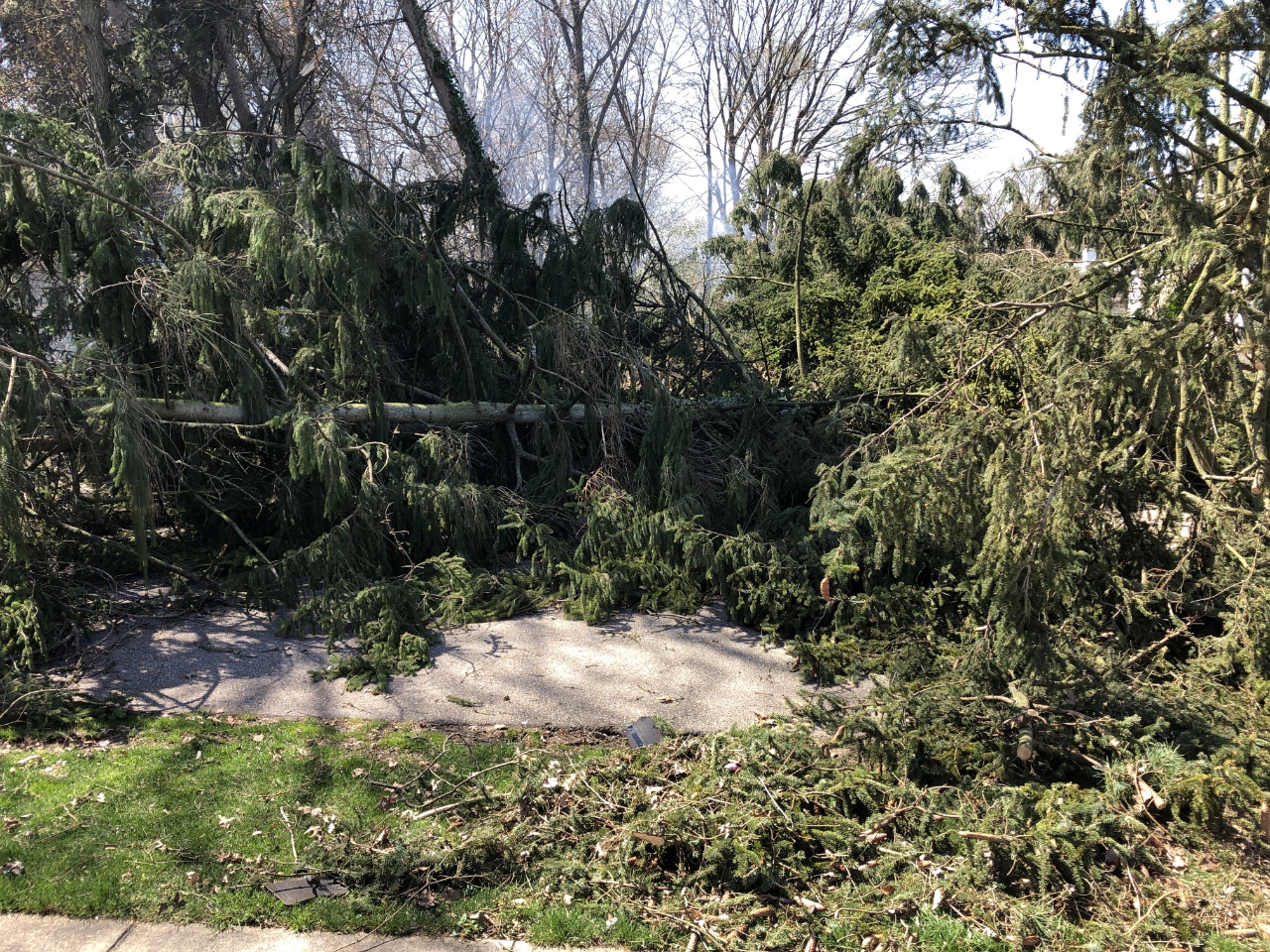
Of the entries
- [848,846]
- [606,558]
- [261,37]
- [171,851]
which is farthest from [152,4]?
[848,846]

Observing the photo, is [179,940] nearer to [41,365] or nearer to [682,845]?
[682,845]

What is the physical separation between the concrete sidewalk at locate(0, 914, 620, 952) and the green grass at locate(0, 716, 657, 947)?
0.05m

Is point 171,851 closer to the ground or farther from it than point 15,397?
closer to the ground

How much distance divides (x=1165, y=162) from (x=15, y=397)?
20.6ft

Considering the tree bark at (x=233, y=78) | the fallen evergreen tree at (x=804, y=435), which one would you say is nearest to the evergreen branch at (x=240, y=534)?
the fallen evergreen tree at (x=804, y=435)

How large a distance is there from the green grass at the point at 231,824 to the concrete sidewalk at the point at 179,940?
5 centimetres

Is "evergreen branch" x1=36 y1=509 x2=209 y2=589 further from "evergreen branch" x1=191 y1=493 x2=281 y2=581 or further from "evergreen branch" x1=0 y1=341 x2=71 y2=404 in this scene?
"evergreen branch" x1=0 y1=341 x2=71 y2=404

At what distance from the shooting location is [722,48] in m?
22.6

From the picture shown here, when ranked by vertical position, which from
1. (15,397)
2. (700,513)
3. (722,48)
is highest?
(722,48)

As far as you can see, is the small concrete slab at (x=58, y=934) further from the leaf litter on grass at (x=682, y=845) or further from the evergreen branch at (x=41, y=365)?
the evergreen branch at (x=41, y=365)

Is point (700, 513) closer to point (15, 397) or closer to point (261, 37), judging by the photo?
point (15, 397)

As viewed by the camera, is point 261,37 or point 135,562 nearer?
point 135,562

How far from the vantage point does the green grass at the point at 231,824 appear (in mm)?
3064

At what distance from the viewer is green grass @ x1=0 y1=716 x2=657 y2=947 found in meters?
3.06
